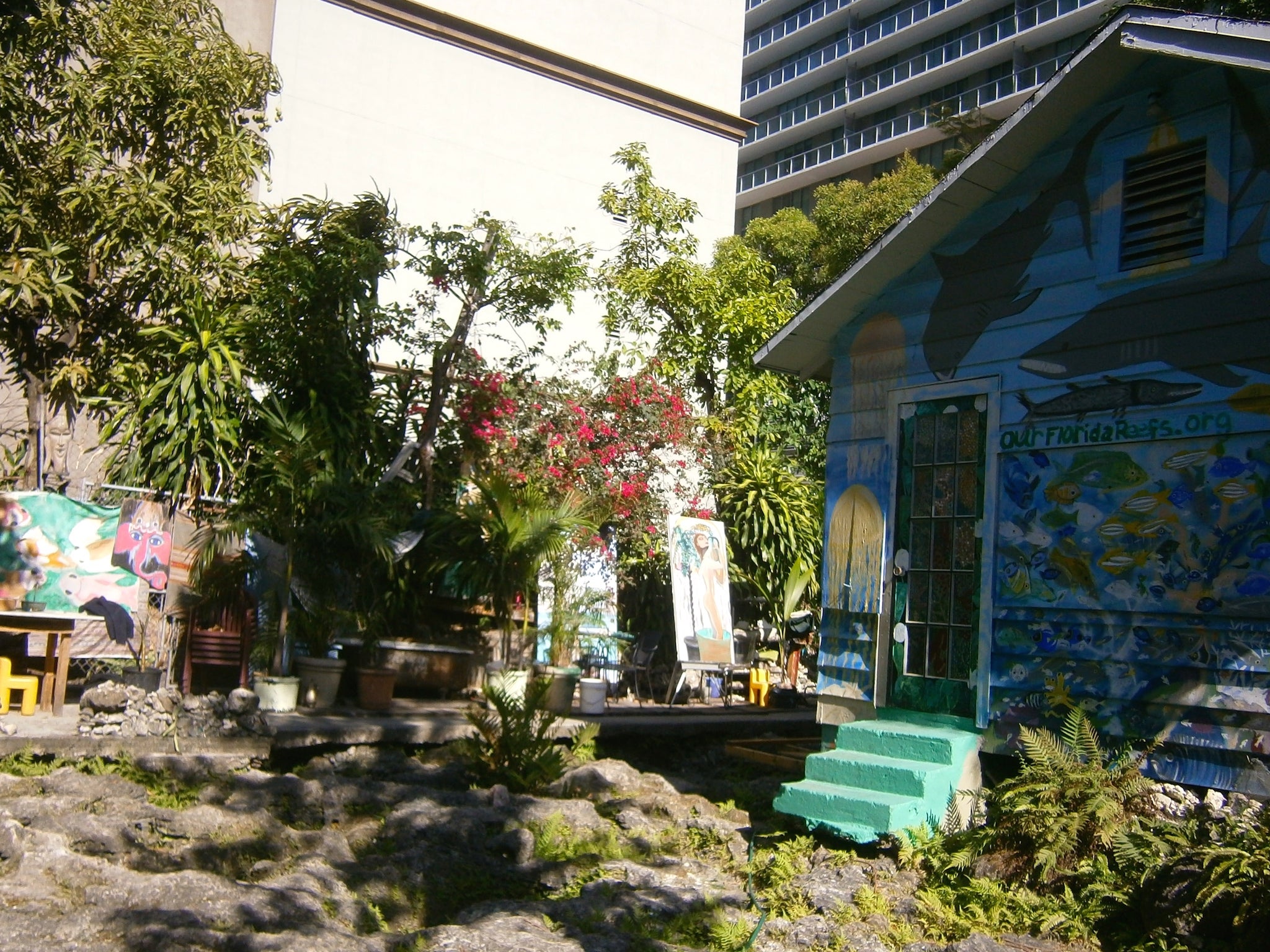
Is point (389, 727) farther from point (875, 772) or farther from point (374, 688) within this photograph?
point (875, 772)

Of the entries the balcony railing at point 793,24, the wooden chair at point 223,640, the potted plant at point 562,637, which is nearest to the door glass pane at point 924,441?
the potted plant at point 562,637

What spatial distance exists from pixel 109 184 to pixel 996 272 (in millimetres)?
8546

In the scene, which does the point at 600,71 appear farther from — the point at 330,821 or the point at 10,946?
the point at 10,946

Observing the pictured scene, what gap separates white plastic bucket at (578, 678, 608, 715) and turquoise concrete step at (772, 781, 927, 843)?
12.2 ft

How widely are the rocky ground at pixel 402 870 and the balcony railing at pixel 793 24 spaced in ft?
130

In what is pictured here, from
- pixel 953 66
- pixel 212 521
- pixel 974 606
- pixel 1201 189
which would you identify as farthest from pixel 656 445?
pixel 953 66

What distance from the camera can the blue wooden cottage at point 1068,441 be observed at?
670 centimetres

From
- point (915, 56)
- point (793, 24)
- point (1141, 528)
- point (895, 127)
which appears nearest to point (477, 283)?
point (1141, 528)

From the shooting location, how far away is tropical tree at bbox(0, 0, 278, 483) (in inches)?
446

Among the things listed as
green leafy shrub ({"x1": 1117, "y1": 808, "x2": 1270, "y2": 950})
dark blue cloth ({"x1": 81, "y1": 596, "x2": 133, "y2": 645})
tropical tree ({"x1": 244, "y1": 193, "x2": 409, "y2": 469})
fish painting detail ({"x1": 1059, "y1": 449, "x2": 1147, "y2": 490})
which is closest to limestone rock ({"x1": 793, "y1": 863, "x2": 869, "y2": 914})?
green leafy shrub ({"x1": 1117, "y1": 808, "x2": 1270, "y2": 950})

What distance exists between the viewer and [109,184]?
37.8 ft

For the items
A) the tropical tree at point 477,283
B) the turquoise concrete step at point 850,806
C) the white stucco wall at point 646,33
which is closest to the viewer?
the turquoise concrete step at point 850,806

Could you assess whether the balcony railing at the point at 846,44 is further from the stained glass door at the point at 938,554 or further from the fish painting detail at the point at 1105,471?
the fish painting detail at the point at 1105,471

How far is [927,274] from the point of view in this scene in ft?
28.1
